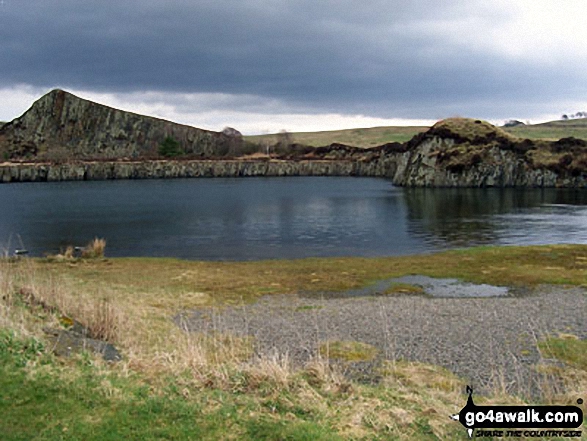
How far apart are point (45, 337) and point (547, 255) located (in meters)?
36.3

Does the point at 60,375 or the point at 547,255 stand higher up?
the point at 60,375

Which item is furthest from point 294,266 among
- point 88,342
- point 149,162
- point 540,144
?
point 149,162

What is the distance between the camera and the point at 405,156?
140 meters

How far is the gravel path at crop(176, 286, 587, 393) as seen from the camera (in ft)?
53.2

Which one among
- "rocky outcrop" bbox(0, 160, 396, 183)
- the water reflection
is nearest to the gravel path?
the water reflection

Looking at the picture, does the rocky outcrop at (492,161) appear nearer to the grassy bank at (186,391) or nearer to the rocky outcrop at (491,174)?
the rocky outcrop at (491,174)

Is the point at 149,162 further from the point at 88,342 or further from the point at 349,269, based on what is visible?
the point at 88,342

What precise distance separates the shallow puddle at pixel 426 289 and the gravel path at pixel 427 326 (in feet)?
4.62

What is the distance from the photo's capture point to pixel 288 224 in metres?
62.6

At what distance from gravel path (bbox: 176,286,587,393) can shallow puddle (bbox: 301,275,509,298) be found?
1409 millimetres

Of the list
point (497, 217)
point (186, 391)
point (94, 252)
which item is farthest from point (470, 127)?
point (186, 391)

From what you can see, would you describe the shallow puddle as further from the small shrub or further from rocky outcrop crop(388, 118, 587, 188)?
rocky outcrop crop(388, 118, 587, 188)

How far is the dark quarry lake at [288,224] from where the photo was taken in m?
46.5

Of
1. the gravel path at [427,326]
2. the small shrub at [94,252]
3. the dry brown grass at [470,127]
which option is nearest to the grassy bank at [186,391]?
the gravel path at [427,326]
